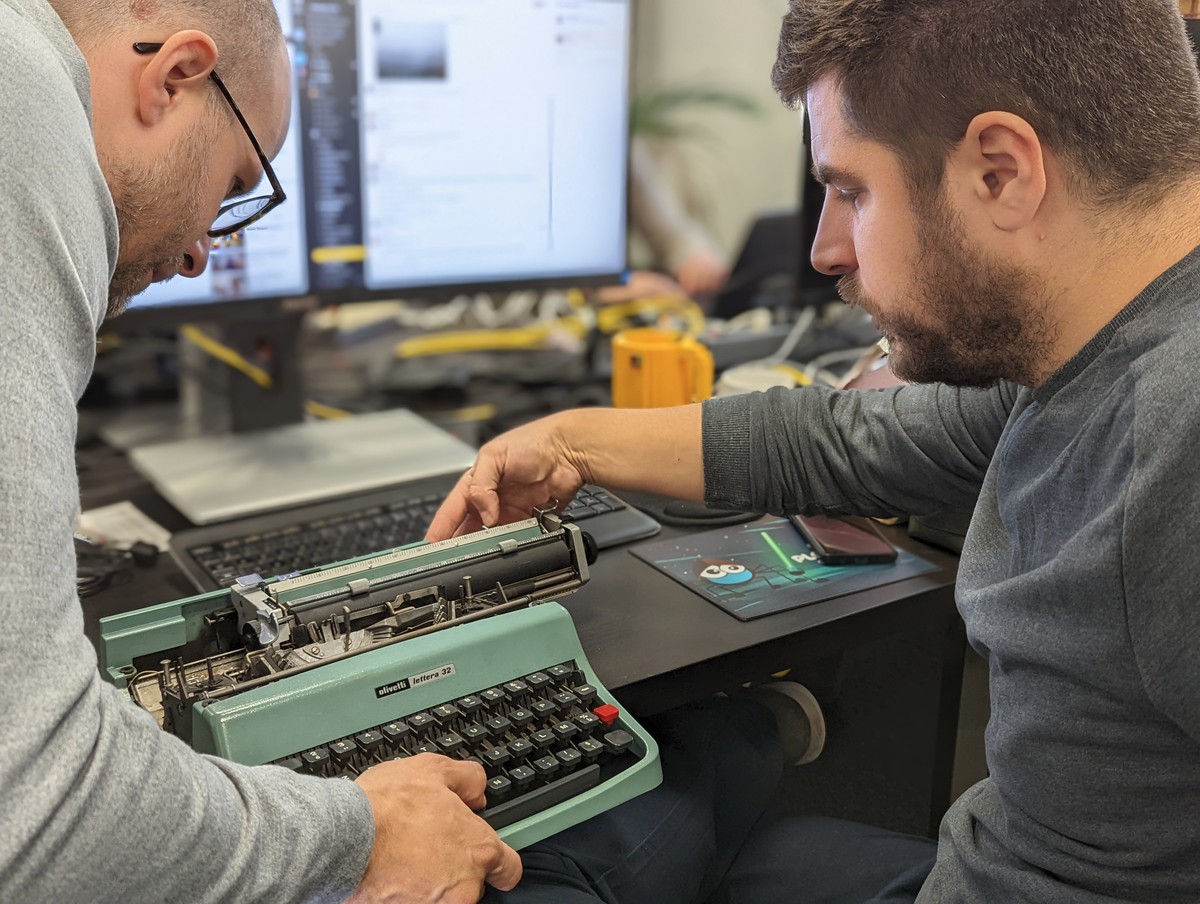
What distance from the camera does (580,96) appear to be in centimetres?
152

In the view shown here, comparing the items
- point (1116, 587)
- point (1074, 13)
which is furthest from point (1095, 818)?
point (1074, 13)

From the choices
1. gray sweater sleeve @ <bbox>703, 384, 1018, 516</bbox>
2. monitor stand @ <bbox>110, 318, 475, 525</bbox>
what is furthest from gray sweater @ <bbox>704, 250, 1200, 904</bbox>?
monitor stand @ <bbox>110, 318, 475, 525</bbox>

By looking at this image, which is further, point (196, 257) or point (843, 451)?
point (843, 451)

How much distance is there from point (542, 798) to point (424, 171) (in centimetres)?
90

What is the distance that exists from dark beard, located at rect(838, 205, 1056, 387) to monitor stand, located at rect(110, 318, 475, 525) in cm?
66

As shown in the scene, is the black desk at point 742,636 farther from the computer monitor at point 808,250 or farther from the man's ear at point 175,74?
the computer monitor at point 808,250

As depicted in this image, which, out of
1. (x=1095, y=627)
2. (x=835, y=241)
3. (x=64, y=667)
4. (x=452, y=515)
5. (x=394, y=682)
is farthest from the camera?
(x=452, y=515)

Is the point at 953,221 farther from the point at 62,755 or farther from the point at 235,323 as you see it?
the point at 235,323

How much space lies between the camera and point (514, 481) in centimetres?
112

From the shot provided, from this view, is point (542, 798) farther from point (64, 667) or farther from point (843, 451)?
point (843, 451)

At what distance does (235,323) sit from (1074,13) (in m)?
1.07

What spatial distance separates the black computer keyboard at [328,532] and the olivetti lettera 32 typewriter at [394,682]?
0.20 meters

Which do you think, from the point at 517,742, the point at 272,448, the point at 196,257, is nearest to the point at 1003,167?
the point at 517,742

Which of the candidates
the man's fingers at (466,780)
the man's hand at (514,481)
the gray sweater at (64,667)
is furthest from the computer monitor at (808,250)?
the gray sweater at (64,667)
